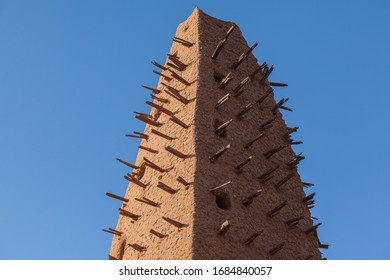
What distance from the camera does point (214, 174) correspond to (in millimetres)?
12953

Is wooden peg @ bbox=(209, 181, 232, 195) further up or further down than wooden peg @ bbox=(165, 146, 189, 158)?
further down

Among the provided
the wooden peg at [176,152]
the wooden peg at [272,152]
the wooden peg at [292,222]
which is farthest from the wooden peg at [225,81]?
the wooden peg at [292,222]

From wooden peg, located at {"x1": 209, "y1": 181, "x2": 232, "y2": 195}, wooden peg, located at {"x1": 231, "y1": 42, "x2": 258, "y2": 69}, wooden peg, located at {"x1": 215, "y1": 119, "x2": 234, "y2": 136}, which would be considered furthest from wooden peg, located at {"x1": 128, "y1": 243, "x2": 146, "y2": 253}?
wooden peg, located at {"x1": 231, "y1": 42, "x2": 258, "y2": 69}

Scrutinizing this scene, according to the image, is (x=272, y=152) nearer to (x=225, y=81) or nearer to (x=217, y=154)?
(x=217, y=154)

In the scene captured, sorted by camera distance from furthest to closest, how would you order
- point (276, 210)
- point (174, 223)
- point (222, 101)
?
point (222, 101) → point (276, 210) → point (174, 223)

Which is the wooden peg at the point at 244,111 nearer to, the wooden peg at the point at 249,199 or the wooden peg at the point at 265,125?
the wooden peg at the point at 265,125

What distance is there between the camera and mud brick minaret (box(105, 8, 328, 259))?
39.3 feet

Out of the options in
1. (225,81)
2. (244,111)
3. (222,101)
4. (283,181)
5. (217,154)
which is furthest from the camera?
(225,81)

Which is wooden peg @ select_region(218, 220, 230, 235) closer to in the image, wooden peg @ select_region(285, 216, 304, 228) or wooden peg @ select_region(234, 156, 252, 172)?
wooden peg @ select_region(234, 156, 252, 172)

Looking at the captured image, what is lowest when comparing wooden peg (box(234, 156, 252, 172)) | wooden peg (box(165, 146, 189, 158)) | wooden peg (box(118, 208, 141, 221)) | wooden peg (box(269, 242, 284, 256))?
wooden peg (box(269, 242, 284, 256))

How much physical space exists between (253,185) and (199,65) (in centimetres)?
449

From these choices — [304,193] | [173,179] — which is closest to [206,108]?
[173,179]

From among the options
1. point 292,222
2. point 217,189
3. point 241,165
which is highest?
point 241,165

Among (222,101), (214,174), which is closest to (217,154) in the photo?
(214,174)
